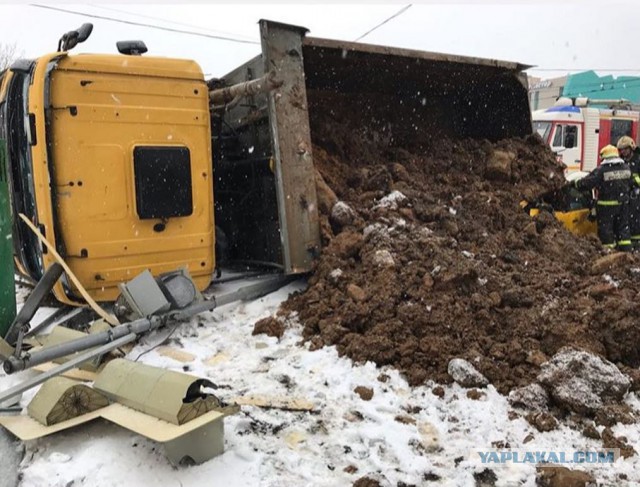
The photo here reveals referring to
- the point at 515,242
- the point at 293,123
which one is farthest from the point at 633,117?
the point at 293,123

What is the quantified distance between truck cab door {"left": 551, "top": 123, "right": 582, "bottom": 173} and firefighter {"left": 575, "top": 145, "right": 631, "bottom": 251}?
5912 mm

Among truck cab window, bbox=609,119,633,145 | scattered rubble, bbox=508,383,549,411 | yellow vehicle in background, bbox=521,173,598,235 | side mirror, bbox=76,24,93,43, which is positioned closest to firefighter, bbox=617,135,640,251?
yellow vehicle in background, bbox=521,173,598,235

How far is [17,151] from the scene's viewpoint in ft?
14.3

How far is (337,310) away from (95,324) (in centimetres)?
→ 170

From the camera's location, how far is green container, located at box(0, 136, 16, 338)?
3.79 m

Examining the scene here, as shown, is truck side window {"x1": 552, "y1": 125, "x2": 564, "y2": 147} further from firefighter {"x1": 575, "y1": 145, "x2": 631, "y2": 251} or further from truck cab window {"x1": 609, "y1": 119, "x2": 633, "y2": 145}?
firefighter {"x1": 575, "y1": 145, "x2": 631, "y2": 251}

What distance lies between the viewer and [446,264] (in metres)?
4.12

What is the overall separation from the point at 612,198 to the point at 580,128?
7.04 m

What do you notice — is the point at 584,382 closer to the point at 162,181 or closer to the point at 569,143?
the point at 162,181

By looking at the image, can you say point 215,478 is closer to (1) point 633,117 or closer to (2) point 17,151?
(2) point 17,151

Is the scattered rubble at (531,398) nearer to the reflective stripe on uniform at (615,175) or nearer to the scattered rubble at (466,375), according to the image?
the scattered rubble at (466,375)

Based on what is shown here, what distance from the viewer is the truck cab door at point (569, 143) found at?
40.1 feet

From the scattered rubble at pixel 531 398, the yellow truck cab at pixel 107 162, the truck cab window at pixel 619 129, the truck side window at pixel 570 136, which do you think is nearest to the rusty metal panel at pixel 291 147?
the yellow truck cab at pixel 107 162

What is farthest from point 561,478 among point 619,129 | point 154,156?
point 619,129
